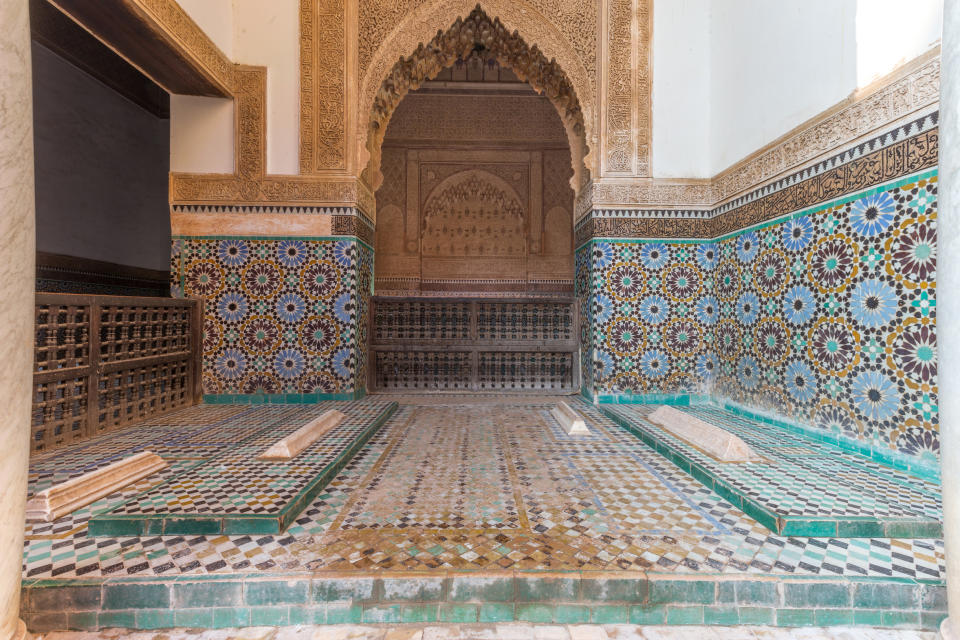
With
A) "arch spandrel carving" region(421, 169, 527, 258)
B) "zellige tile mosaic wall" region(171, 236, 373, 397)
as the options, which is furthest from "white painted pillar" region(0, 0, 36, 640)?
"arch spandrel carving" region(421, 169, 527, 258)

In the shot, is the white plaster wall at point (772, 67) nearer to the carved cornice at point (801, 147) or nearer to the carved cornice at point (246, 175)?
the carved cornice at point (801, 147)

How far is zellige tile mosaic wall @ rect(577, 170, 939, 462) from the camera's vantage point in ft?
5.17

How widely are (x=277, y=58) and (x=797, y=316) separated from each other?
327 centimetres

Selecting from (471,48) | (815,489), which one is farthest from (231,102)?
(815,489)

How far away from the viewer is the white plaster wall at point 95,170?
380 centimetres

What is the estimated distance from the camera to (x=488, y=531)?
1201mm

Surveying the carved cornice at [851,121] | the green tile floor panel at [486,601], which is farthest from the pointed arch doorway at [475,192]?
the green tile floor panel at [486,601]

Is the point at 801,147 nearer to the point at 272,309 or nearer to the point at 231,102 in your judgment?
the point at 272,309

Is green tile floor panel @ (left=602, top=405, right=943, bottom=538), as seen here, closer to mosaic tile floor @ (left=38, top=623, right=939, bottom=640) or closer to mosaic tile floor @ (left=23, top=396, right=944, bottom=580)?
mosaic tile floor @ (left=23, top=396, right=944, bottom=580)

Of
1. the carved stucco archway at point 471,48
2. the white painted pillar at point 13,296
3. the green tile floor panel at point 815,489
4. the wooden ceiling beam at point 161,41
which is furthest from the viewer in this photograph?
the carved stucco archway at point 471,48

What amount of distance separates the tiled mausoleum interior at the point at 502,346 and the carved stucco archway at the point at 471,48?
0.06ft

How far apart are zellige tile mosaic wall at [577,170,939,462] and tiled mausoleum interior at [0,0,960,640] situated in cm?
1

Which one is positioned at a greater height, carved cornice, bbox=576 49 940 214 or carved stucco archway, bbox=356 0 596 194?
carved stucco archway, bbox=356 0 596 194

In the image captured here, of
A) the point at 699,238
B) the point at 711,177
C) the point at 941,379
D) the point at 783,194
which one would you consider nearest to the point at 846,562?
the point at 941,379
